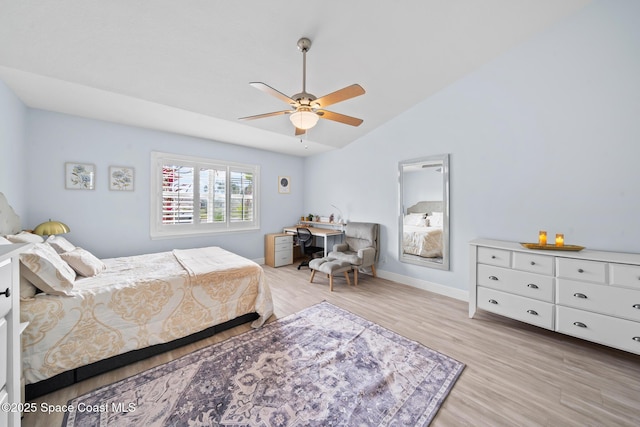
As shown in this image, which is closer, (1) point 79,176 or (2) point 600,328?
(2) point 600,328

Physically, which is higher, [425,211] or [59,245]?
[425,211]

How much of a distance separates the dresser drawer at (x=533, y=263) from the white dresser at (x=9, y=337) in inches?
147

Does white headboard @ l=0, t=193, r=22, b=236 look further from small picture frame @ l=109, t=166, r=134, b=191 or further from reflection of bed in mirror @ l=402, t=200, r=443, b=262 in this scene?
reflection of bed in mirror @ l=402, t=200, r=443, b=262

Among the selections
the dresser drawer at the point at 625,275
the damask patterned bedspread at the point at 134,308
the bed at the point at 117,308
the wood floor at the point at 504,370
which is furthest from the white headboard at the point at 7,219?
the dresser drawer at the point at 625,275

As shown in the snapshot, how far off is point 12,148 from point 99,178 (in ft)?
2.94

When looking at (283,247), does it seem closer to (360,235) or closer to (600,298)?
(360,235)

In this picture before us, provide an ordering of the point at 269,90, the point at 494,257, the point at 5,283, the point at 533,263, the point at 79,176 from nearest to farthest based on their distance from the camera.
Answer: the point at 5,283 → the point at 269,90 → the point at 533,263 → the point at 494,257 → the point at 79,176

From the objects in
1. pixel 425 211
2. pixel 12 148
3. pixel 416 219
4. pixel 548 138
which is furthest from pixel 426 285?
pixel 12 148

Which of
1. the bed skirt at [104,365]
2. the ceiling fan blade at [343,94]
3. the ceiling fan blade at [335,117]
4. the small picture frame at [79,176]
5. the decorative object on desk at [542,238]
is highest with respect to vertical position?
the ceiling fan blade at [343,94]

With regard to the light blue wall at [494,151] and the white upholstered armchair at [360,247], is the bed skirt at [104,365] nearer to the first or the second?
the light blue wall at [494,151]

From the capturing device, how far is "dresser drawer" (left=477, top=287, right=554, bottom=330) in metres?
2.36

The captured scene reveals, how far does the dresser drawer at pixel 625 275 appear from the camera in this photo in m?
1.96

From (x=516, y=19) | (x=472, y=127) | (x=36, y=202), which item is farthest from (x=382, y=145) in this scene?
(x=36, y=202)

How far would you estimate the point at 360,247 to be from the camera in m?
4.43
